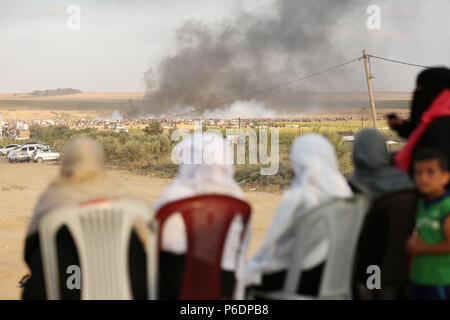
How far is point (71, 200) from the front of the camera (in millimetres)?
2740

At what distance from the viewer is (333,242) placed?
9.66 ft

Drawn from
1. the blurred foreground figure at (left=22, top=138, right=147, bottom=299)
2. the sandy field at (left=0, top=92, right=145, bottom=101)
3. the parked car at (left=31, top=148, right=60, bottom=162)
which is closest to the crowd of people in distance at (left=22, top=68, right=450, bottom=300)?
the blurred foreground figure at (left=22, top=138, right=147, bottom=299)

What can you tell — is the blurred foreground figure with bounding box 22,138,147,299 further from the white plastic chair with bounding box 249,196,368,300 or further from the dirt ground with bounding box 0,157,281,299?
the white plastic chair with bounding box 249,196,368,300

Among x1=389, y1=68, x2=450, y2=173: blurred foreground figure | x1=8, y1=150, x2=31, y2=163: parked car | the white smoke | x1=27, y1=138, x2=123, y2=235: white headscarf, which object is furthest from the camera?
the white smoke

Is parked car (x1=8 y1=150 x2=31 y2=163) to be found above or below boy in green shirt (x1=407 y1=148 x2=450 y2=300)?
below

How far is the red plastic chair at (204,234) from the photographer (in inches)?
111

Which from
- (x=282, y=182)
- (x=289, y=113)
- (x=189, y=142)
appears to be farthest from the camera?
(x=289, y=113)

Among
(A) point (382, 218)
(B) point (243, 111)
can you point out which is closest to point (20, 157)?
(A) point (382, 218)

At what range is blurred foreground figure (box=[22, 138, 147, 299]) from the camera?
2.81 metres

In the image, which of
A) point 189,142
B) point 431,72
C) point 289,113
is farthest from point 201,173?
point 289,113

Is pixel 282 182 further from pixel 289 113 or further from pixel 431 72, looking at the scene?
pixel 289 113

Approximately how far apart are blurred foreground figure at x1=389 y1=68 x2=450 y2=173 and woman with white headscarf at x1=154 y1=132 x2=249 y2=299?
4.12ft

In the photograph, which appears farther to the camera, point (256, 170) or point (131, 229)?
point (256, 170)

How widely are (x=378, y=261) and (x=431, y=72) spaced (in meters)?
1.38
